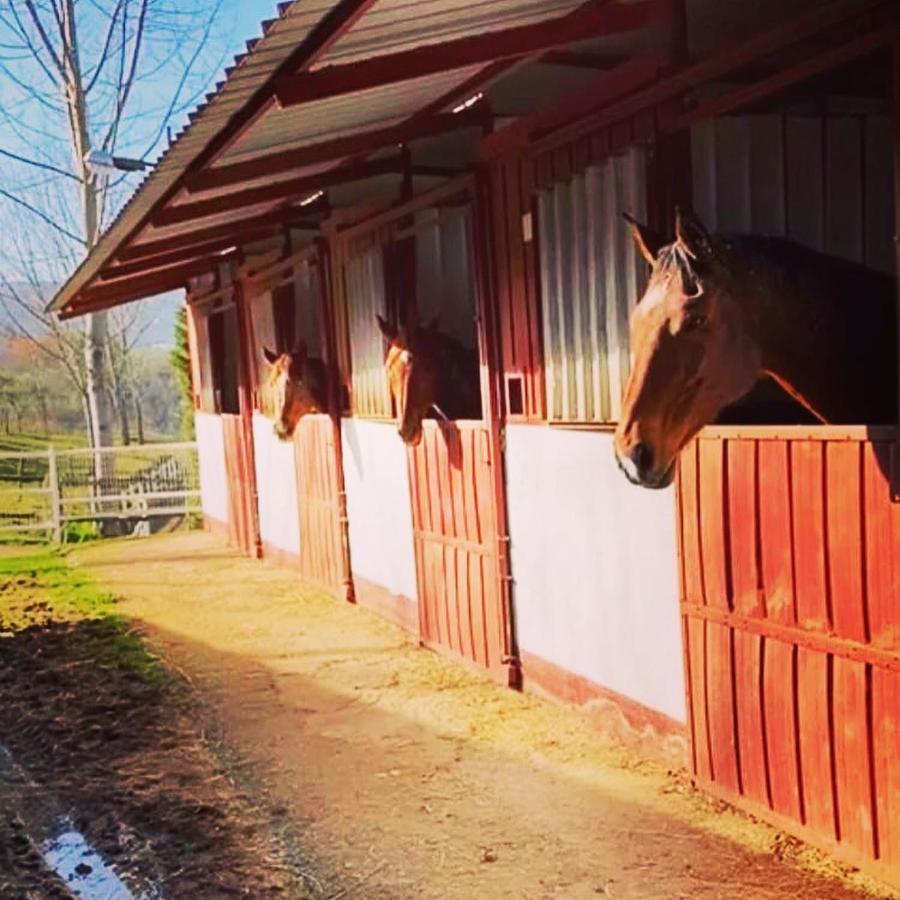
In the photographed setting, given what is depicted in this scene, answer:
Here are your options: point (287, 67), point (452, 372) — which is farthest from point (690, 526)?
point (452, 372)

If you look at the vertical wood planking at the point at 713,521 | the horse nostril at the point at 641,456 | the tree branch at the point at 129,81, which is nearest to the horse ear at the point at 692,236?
the horse nostril at the point at 641,456

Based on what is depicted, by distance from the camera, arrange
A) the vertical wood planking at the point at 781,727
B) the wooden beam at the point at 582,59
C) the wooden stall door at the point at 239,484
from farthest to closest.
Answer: the wooden stall door at the point at 239,484 → the wooden beam at the point at 582,59 → the vertical wood planking at the point at 781,727

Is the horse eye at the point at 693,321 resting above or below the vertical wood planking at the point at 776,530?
above

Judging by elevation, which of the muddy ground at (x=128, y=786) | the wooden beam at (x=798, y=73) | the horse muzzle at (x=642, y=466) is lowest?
the muddy ground at (x=128, y=786)

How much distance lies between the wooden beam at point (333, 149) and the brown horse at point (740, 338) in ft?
7.16

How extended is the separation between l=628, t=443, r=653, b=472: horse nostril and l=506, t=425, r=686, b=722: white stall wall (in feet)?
Answer: 2.99

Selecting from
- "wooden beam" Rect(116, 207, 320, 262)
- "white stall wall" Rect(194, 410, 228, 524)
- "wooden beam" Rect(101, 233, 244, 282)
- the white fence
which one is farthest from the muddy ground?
the white fence

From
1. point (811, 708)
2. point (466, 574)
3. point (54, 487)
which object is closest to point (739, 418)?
point (811, 708)

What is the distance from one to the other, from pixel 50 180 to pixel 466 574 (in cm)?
1729

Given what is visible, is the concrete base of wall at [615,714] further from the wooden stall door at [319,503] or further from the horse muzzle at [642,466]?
the wooden stall door at [319,503]

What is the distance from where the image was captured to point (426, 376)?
5.71 metres

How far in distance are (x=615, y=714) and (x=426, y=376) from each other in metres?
2.34

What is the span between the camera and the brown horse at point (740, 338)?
2773mm

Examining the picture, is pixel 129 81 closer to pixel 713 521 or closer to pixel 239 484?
pixel 239 484
